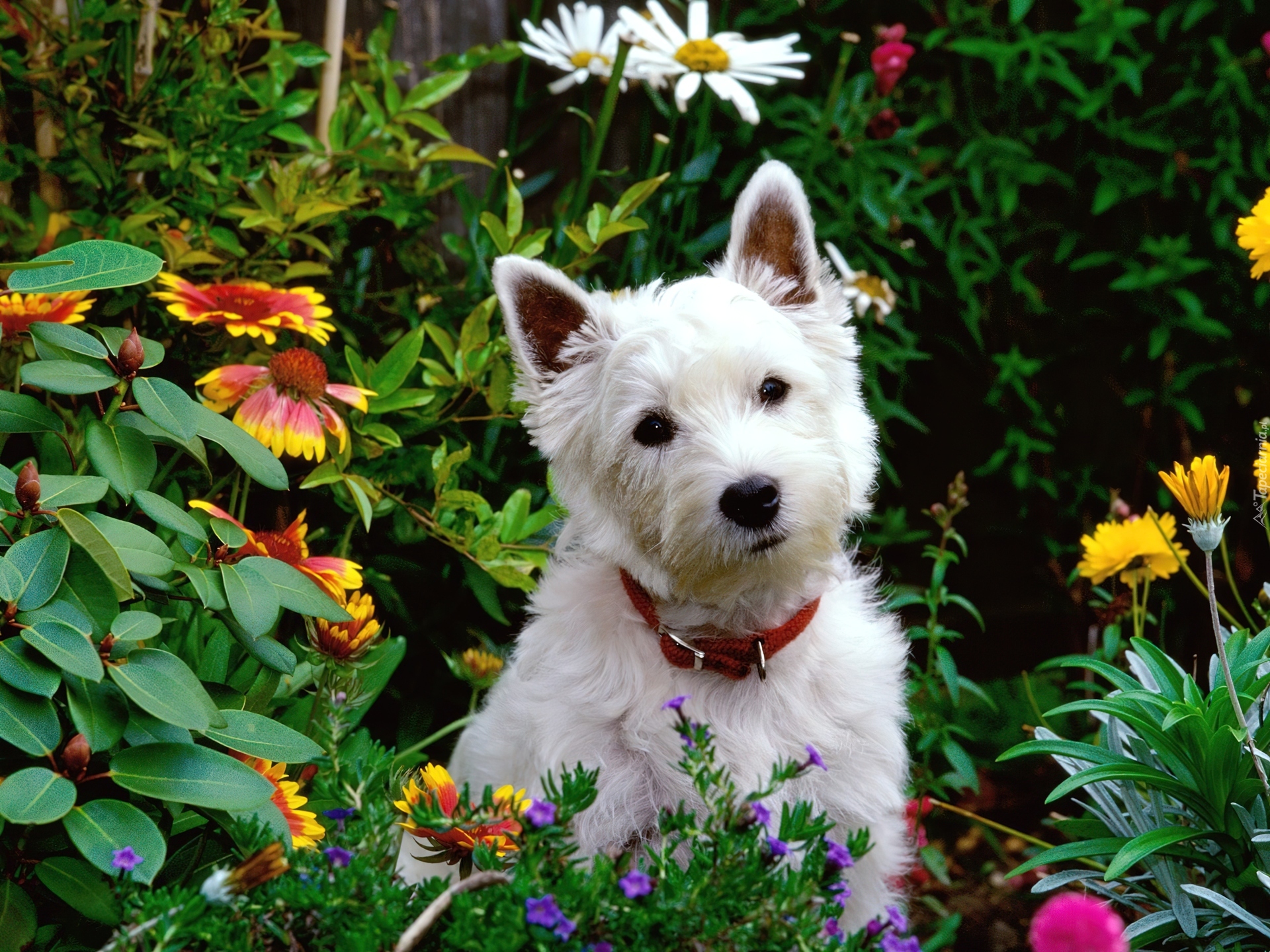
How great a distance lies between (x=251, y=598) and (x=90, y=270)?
0.52 metres

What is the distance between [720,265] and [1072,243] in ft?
Result: 6.12

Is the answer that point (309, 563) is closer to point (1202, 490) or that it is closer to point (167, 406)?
point (167, 406)

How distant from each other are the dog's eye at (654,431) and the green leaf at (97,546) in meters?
0.90

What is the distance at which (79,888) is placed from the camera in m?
1.31

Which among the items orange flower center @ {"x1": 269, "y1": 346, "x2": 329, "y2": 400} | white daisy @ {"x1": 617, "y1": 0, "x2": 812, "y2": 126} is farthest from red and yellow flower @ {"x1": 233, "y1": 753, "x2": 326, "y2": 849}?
white daisy @ {"x1": 617, "y1": 0, "x2": 812, "y2": 126}

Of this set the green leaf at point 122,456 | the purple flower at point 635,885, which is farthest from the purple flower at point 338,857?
the green leaf at point 122,456

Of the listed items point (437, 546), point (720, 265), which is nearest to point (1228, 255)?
point (720, 265)

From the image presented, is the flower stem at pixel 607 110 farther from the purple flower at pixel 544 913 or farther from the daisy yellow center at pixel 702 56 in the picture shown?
the purple flower at pixel 544 913

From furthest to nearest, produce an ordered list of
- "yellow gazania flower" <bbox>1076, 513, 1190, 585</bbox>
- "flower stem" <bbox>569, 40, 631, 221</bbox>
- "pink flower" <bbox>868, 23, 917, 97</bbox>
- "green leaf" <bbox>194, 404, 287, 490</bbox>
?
"pink flower" <bbox>868, 23, 917, 97</bbox> → "flower stem" <bbox>569, 40, 631, 221</bbox> → "yellow gazania flower" <bbox>1076, 513, 1190, 585</bbox> → "green leaf" <bbox>194, 404, 287, 490</bbox>

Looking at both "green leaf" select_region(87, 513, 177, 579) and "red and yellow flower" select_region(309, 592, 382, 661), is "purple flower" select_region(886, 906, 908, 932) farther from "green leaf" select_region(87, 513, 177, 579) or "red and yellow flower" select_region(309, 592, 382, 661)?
"green leaf" select_region(87, 513, 177, 579)

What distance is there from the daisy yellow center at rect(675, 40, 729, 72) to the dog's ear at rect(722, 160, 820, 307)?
2.52ft

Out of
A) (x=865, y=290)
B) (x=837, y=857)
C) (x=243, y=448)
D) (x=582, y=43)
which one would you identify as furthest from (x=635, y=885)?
(x=582, y=43)

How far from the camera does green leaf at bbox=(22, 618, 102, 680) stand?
1.25m

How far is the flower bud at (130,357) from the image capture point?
1.50m
